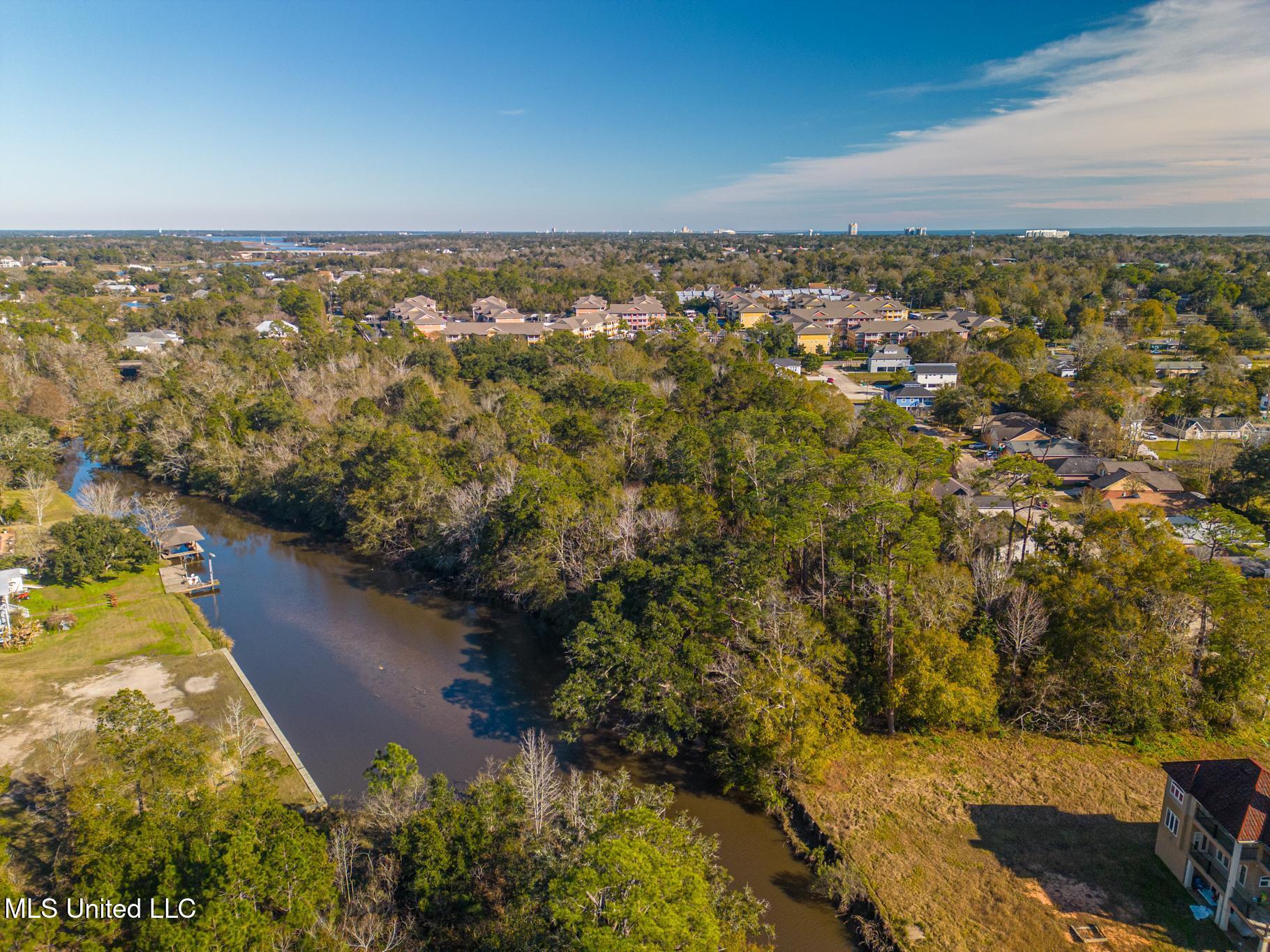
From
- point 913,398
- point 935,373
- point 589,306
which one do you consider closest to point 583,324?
point 589,306

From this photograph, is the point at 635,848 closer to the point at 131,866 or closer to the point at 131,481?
the point at 131,866

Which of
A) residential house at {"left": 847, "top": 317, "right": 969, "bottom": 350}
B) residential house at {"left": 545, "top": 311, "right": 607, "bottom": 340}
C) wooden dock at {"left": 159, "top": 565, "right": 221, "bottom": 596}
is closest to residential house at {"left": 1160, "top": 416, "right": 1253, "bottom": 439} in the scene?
residential house at {"left": 847, "top": 317, "right": 969, "bottom": 350}

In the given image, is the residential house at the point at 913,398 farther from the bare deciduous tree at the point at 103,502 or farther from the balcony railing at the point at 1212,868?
the bare deciduous tree at the point at 103,502

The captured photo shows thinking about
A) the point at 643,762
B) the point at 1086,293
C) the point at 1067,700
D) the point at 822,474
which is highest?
the point at 1086,293

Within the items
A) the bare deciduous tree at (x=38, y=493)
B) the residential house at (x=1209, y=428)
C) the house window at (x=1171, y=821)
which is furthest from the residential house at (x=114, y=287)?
the house window at (x=1171, y=821)

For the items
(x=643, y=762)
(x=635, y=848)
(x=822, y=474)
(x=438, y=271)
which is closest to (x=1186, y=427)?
(x=822, y=474)

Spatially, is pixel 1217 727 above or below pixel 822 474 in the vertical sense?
below

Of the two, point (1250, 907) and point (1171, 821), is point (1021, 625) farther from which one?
point (1250, 907)
